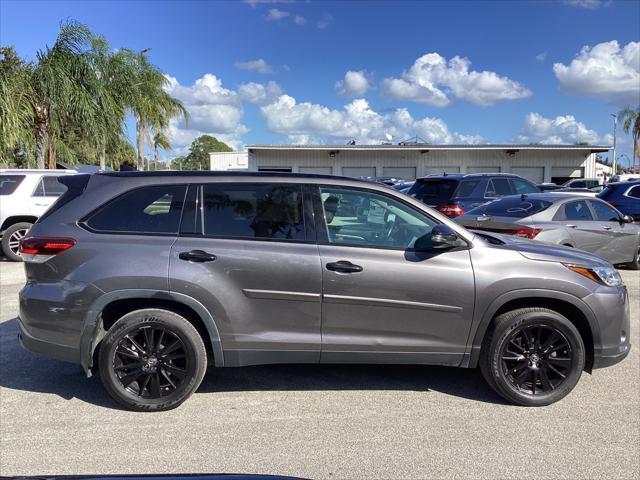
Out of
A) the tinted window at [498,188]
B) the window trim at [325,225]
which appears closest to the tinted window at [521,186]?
the tinted window at [498,188]

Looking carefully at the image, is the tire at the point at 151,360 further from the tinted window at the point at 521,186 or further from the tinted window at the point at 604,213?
the tinted window at the point at 521,186

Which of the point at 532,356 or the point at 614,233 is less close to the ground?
the point at 614,233

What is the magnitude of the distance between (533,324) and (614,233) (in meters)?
5.83

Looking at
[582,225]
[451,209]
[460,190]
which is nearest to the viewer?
[582,225]

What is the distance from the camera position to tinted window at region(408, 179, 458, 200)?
1134cm

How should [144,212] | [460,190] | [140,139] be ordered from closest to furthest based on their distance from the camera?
[144,212], [460,190], [140,139]

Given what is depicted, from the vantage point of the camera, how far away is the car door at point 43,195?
1035cm

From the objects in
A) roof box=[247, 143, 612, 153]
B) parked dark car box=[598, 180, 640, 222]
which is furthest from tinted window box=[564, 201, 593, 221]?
roof box=[247, 143, 612, 153]

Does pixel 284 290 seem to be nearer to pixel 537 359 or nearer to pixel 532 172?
pixel 537 359

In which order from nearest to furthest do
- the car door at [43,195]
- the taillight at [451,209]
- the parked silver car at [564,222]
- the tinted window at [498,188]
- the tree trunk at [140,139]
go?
the parked silver car at [564,222]
the car door at [43,195]
the taillight at [451,209]
the tinted window at [498,188]
the tree trunk at [140,139]

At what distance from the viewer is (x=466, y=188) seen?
1145 centimetres

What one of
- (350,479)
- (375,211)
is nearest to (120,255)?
(375,211)

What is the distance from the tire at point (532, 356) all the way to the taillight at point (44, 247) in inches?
125

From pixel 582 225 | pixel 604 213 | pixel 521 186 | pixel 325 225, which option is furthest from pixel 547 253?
pixel 521 186
